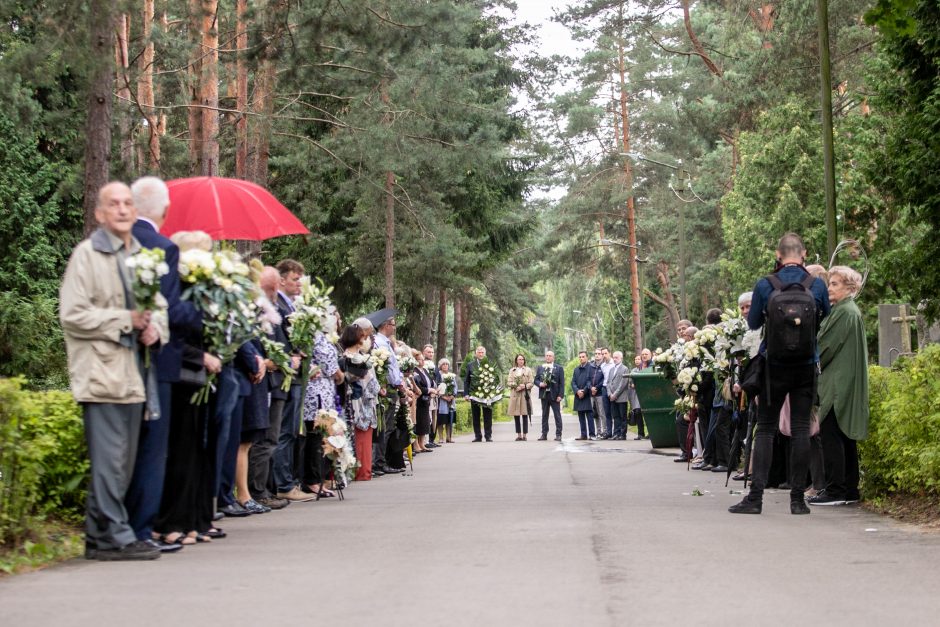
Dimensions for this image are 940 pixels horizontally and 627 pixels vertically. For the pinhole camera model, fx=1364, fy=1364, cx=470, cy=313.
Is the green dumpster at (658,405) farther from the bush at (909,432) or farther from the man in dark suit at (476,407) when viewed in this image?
the bush at (909,432)

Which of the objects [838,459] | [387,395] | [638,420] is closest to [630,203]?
[638,420]

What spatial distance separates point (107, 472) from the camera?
811 centimetres

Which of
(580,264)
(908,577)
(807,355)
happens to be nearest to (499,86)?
(580,264)

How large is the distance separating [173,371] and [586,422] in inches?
986

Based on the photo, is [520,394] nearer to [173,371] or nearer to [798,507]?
[798,507]

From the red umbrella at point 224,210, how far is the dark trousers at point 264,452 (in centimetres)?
155

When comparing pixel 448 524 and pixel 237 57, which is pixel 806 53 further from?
pixel 448 524

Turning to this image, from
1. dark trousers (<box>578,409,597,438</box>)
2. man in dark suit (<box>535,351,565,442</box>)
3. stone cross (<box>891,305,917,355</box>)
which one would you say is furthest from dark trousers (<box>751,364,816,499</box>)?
man in dark suit (<box>535,351,565,442</box>)

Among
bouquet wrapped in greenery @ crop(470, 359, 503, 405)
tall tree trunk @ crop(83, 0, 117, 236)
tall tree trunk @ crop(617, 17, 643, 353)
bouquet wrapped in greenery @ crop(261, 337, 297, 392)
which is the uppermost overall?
tall tree trunk @ crop(617, 17, 643, 353)

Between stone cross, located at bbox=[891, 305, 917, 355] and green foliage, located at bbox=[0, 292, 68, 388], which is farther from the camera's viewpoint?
green foliage, located at bbox=[0, 292, 68, 388]

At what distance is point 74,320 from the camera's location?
7.89 metres

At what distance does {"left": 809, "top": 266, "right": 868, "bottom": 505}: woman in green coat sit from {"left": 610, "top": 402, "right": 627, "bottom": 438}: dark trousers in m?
19.8

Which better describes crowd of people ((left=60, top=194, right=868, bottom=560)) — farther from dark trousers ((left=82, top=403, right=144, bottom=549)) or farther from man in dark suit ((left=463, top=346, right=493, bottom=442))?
man in dark suit ((left=463, top=346, right=493, bottom=442))

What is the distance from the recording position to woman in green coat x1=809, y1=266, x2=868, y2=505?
11391 mm
